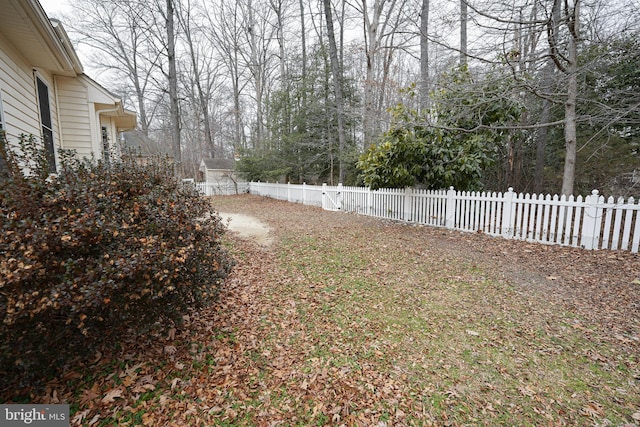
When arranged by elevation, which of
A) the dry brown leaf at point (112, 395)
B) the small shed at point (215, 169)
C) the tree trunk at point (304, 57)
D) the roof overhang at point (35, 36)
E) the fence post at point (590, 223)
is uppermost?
the tree trunk at point (304, 57)

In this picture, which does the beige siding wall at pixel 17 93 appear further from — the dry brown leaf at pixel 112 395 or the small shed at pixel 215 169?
the small shed at pixel 215 169

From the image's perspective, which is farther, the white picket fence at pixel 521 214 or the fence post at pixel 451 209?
the fence post at pixel 451 209

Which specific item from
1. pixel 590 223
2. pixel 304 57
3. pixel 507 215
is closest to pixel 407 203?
pixel 507 215

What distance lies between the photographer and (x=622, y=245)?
5246 mm

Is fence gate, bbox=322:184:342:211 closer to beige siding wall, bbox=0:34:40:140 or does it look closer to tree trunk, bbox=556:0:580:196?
tree trunk, bbox=556:0:580:196

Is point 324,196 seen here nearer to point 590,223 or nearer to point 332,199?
point 332,199

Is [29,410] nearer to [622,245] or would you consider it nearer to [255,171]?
[622,245]

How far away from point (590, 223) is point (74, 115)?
1146 centimetres

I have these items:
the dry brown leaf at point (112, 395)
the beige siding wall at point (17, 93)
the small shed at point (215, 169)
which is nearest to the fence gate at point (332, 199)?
the beige siding wall at point (17, 93)

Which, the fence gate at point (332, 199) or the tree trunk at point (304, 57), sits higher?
the tree trunk at point (304, 57)

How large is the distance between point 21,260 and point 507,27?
8416 mm

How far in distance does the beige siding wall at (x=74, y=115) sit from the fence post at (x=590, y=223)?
10658mm

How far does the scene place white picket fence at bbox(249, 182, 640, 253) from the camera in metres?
5.31

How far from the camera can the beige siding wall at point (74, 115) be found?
6.78m
